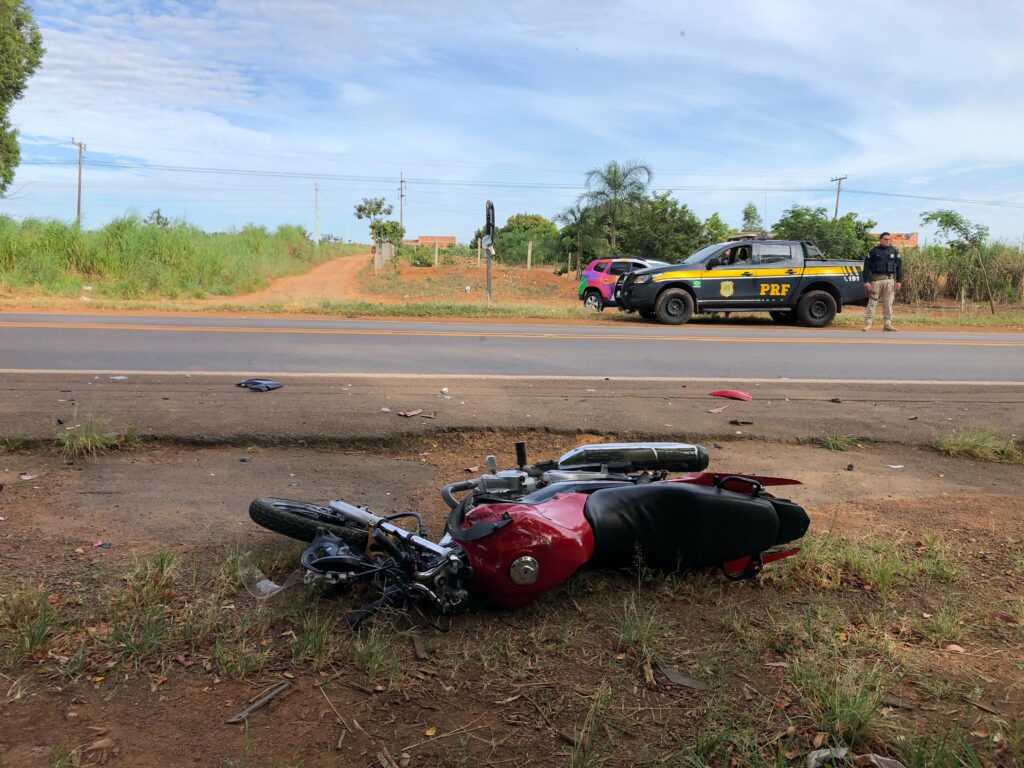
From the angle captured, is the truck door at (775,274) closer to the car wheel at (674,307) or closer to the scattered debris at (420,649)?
the car wheel at (674,307)

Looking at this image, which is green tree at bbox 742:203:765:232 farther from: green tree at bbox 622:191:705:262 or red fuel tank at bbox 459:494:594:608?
red fuel tank at bbox 459:494:594:608

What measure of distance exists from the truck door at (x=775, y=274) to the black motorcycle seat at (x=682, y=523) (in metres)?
15.9

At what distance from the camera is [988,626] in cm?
291

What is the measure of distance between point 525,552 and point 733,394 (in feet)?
16.4

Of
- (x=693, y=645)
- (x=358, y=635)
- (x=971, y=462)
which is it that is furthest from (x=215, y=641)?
(x=971, y=462)

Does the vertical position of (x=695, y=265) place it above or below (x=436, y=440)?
above

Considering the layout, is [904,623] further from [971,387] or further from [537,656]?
[971,387]

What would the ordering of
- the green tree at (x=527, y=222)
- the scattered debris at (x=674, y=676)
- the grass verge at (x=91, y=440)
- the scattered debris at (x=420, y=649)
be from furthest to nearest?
1. the green tree at (x=527, y=222)
2. the grass verge at (x=91, y=440)
3. the scattered debris at (x=420, y=649)
4. the scattered debris at (x=674, y=676)

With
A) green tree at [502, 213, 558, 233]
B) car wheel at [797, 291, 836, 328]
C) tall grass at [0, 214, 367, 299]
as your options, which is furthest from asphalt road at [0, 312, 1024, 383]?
green tree at [502, 213, 558, 233]

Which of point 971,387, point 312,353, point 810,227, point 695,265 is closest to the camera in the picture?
point 971,387

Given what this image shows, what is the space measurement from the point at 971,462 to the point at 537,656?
14.0ft

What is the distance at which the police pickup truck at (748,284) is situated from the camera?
1764 cm

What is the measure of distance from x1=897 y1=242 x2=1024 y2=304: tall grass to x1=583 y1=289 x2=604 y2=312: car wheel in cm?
1457

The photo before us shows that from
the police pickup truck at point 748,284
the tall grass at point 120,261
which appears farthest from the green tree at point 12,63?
the police pickup truck at point 748,284
